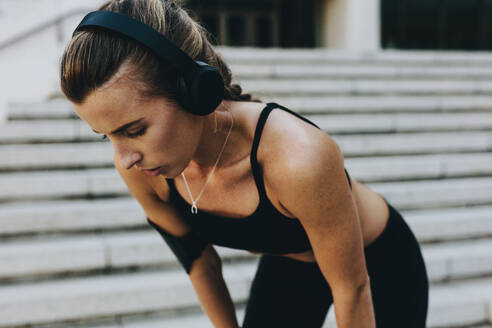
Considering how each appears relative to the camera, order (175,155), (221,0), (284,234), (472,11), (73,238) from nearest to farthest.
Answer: (175,155) → (284,234) → (73,238) → (221,0) → (472,11)

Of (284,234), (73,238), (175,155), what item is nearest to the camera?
(175,155)

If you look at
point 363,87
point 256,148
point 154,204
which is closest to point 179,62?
point 256,148

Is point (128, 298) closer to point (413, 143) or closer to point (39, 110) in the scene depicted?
point (39, 110)

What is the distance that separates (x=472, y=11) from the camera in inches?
565

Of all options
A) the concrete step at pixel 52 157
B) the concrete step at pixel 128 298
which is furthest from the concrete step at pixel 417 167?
the concrete step at pixel 52 157

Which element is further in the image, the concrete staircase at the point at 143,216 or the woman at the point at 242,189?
the concrete staircase at the point at 143,216

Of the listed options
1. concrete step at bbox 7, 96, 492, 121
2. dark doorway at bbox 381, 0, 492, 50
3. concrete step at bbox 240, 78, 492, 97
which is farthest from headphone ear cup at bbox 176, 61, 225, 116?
dark doorway at bbox 381, 0, 492, 50

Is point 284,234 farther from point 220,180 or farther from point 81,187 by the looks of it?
point 81,187

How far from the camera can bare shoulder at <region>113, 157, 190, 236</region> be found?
1.38m

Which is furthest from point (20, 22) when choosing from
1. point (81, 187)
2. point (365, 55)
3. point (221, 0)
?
point (221, 0)

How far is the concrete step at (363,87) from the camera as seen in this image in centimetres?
517

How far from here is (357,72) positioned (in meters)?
6.01

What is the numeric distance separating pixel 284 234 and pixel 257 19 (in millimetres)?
12934

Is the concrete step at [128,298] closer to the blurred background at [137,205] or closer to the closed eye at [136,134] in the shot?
the blurred background at [137,205]
